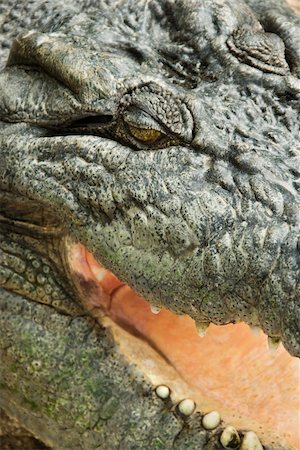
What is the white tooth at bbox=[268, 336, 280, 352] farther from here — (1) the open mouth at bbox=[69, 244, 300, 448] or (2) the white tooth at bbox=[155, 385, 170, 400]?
(2) the white tooth at bbox=[155, 385, 170, 400]

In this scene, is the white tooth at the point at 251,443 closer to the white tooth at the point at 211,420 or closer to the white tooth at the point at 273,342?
the white tooth at the point at 211,420

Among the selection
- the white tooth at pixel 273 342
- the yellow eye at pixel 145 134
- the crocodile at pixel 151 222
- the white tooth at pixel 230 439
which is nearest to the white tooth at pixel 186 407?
the crocodile at pixel 151 222

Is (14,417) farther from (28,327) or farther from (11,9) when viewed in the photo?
(11,9)

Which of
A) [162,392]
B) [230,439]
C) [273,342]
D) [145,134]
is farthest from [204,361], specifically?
[145,134]

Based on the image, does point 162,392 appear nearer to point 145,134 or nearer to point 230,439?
point 230,439

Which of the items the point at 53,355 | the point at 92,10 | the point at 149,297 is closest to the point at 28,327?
the point at 53,355

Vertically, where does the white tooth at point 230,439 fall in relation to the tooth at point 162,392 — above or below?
above

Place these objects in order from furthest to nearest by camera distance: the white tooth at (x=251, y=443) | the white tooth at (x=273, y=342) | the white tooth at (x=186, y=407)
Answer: the white tooth at (x=186, y=407), the white tooth at (x=251, y=443), the white tooth at (x=273, y=342)
